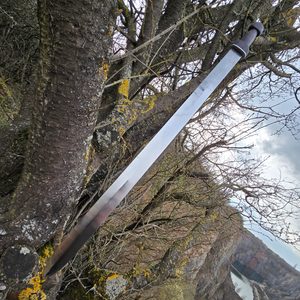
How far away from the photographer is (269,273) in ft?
79.4

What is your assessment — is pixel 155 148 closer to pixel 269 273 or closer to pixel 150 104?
pixel 150 104

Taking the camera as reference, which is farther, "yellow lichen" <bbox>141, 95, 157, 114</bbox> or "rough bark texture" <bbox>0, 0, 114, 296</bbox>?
"yellow lichen" <bbox>141, 95, 157, 114</bbox>

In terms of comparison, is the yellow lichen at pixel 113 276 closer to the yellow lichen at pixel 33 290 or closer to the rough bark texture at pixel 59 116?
the yellow lichen at pixel 33 290

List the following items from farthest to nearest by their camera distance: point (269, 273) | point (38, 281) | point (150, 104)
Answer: point (269, 273) → point (150, 104) → point (38, 281)

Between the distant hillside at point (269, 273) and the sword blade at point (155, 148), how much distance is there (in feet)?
76.6

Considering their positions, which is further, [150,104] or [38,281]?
[150,104]

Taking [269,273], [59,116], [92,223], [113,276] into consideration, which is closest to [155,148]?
[92,223]

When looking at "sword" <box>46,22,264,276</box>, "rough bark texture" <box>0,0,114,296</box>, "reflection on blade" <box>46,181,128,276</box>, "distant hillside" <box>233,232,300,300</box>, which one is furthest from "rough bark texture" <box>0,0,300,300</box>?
"distant hillside" <box>233,232,300,300</box>

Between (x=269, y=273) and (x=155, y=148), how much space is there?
26161 mm

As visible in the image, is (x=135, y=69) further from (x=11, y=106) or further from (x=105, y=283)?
(x=11, y=106)

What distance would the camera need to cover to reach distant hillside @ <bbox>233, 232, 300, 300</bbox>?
76.1 feet

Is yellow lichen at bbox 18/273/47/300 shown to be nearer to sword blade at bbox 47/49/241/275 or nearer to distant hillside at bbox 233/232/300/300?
sword blade at bbox 47/49/241/275

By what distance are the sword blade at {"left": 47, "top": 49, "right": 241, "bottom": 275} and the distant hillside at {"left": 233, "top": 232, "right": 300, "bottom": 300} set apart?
2335cm

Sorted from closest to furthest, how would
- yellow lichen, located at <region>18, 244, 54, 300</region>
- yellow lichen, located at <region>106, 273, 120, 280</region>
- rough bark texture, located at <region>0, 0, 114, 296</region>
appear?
rough bark texture, located at <region>0, 0, 114, 296</region>
yellow lichen, located at <region>18, 244, 54, 300</region>
yellow lichen, located at <region>106, 273, 120, 280</region>
